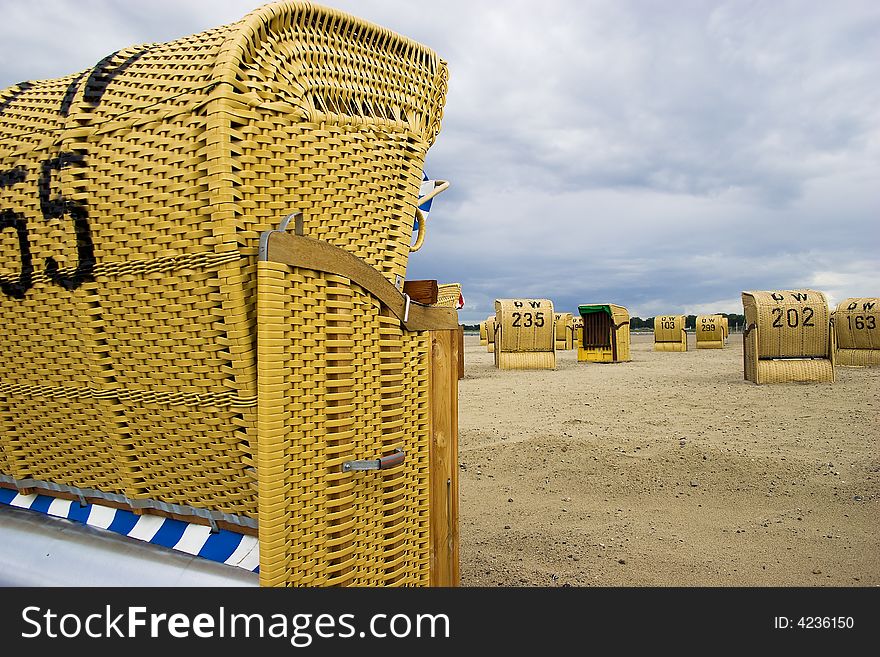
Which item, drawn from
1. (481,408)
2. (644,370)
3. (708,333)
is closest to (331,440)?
(481,408)

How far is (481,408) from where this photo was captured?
10016 mm

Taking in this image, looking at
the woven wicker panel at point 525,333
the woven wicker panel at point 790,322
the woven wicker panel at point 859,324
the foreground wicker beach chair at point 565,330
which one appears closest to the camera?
the woven wicker panel at point 790,322

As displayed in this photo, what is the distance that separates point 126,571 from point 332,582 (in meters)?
0.72

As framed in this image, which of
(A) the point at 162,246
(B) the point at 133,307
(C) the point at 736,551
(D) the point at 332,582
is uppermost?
(A) the point at 162,246

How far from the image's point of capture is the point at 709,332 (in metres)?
28.0

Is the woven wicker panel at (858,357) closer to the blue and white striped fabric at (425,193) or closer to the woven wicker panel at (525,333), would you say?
the woven wicker panel at (525,333)

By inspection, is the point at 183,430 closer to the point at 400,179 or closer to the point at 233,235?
the point at 233,235

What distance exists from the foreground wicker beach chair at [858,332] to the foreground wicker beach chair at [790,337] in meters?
3.73

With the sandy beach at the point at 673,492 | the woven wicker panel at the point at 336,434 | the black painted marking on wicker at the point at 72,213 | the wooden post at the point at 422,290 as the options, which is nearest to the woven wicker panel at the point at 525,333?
the sandy beach at the point at 673,492

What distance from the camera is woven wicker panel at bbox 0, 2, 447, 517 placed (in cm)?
185

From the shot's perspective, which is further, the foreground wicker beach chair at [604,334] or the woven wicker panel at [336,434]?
the foreground wicker beach chair at [604,334]

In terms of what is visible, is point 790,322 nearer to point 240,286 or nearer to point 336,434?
point 336,434

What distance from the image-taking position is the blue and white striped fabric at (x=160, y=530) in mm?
2088

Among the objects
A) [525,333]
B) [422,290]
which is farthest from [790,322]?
[422,290]
